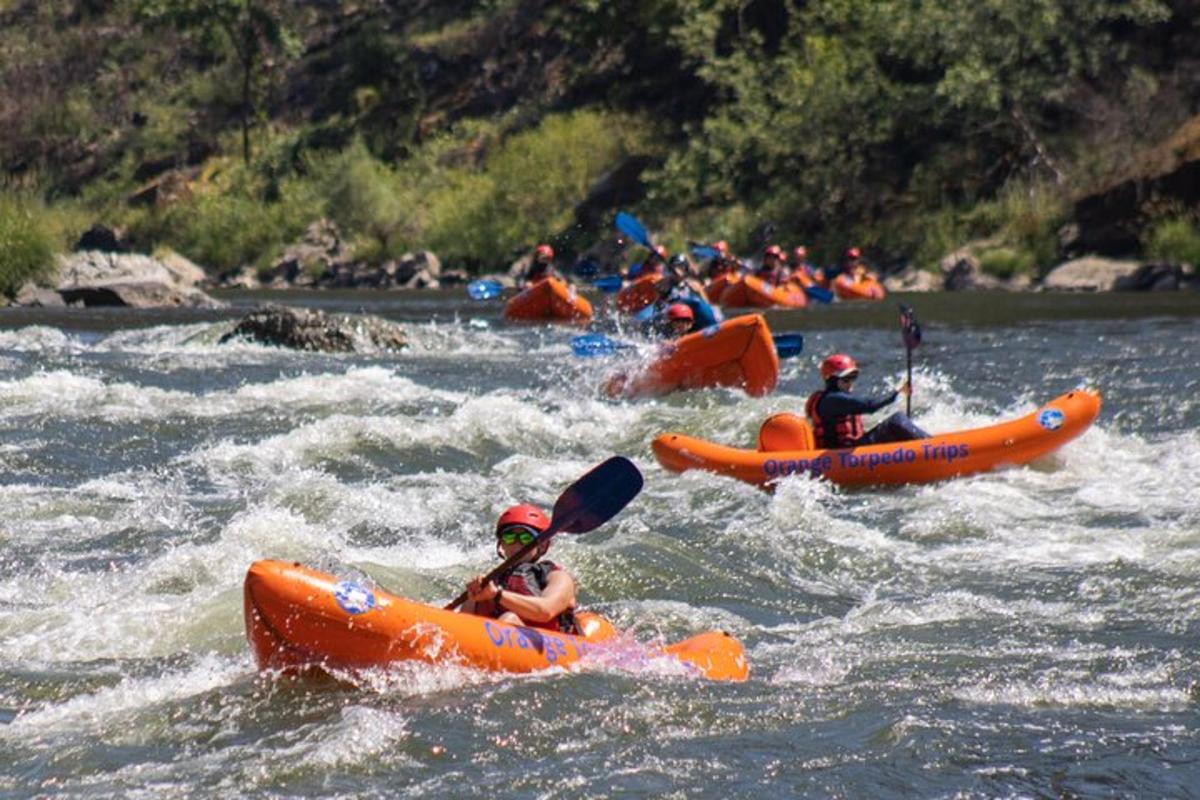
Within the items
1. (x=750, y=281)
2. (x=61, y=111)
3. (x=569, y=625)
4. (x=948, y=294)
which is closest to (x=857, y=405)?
(x=569, y=625)

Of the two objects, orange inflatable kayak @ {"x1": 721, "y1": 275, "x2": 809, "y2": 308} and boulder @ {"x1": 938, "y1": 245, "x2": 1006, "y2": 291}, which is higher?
orange inflatable kayak @ {"x1": 721, "y1": 275, "x2": 809, "y2": 308}

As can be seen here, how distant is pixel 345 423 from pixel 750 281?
12.7 m

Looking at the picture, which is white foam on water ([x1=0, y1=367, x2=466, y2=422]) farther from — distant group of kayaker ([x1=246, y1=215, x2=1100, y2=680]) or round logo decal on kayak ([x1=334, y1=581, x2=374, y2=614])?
round logo decal on kayak ([x1=334, y1=581, x2=374, y2=614])

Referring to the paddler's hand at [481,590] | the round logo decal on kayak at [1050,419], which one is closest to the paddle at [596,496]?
the paddler's hand at [481,590]

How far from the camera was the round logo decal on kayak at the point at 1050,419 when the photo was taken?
1152 cm

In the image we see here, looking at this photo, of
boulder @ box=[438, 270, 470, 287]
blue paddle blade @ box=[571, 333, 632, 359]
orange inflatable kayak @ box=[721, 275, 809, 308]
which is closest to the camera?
blue paddle blade @ box=[571, 333, 632, 359]

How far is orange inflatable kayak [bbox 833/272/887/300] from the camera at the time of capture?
2762cm

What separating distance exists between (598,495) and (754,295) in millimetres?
18003

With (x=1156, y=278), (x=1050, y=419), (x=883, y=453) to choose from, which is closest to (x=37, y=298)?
(x=1156, y=278)

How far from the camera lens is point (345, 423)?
502 inches

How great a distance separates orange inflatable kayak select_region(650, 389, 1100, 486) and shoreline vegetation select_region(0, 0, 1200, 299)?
16.3 meters

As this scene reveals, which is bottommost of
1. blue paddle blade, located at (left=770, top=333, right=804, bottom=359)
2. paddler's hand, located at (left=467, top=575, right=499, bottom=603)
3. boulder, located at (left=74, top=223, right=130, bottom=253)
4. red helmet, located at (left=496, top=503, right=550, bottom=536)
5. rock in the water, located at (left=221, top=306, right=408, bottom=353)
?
boulder, located at (left=74, top=223, right=130, bottom=253)

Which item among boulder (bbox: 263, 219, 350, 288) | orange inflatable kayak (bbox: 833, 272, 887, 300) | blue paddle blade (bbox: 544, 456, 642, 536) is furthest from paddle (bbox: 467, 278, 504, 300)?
boulder (bbox: 263, 219, 350, 288)

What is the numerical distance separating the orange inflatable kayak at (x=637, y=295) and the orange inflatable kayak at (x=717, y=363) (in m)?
6.66
